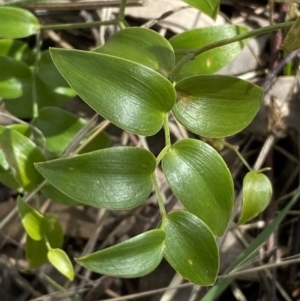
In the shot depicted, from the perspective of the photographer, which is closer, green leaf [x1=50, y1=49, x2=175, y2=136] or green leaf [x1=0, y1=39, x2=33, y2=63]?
green leaf [x1=50, y1=49, x2=175, y2=136]

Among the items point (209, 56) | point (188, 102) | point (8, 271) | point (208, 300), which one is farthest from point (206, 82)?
point (8, 271)

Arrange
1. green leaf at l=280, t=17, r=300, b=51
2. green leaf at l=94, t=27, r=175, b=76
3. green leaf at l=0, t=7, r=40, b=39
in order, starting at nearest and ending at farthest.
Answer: green leaf at l=280, t=17, r=300, b=51 → green leaf at l=94, t=27, r=175, b=76 → green leaf at l=0, t=7, r=40, b=39

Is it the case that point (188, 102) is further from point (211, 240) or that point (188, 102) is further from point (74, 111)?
point (74, 111)

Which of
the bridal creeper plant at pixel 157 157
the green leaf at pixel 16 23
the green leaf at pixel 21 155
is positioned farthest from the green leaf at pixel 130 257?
the green leaf at pixel 16 23

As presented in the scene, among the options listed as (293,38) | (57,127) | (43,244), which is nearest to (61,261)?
(43,244)

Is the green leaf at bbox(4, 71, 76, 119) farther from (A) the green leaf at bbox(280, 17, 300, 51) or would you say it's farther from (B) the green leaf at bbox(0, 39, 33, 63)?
(A) the green leaf at bbox(280, 17, 300, 51)

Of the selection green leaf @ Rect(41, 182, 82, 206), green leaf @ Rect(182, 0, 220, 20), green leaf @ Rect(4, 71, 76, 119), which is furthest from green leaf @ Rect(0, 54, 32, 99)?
green leaf @ Rect(182, 0, 220, 20)
